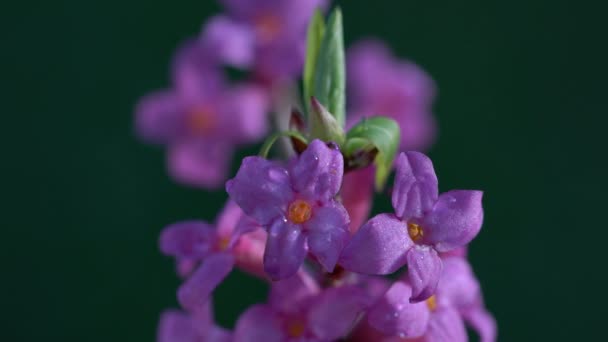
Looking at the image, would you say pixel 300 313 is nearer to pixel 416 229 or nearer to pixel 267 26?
pixel 416 229

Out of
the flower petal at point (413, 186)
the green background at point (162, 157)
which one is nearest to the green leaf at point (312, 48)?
the flower petal at point (413, 186)


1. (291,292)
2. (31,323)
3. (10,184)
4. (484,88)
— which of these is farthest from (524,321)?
(291,292)

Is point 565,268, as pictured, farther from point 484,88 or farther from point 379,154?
point 379,154

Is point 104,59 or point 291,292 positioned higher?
point 291,292

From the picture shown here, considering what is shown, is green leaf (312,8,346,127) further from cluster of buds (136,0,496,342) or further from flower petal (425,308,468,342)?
flower petal (425,308,468,342)

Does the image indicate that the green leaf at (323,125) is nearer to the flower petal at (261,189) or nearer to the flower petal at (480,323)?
the flower petal at (261,189)
